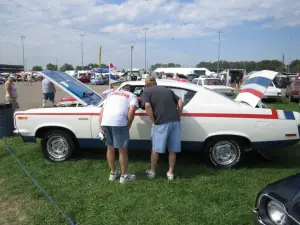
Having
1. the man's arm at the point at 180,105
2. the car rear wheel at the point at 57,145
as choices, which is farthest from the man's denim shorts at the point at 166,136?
the car rear wheel at the point at 57,145

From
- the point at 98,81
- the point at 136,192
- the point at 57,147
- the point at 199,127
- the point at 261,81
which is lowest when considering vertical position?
the point at 136,192

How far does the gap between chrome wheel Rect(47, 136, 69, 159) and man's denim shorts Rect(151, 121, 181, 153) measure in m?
1.93

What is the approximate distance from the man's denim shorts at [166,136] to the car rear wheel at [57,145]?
5.92ft

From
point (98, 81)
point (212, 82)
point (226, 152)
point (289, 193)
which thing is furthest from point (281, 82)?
point (289, 193)

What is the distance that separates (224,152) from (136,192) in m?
1.79

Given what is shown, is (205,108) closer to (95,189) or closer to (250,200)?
(250,200)

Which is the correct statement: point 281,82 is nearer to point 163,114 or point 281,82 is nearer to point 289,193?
point 163,114

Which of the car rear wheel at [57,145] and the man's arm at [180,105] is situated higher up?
the man's arm at [180,105]

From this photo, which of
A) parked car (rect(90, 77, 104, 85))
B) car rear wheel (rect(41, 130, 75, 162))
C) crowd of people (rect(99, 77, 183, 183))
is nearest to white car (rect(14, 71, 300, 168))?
Result: car rear wheel (rect(41, 130, 75, 162))

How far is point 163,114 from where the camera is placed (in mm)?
4414

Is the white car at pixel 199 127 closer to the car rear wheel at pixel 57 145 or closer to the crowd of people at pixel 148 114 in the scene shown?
the car rear wheel at pixel 57 145

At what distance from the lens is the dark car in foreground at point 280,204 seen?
216 cm

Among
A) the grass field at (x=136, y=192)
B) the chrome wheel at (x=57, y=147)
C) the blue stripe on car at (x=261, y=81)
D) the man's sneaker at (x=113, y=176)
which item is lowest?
the grass field at (x=136, y=192)

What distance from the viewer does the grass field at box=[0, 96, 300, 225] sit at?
3.57 meters
